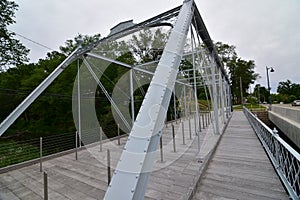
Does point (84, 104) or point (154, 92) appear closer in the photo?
point (154, 92)

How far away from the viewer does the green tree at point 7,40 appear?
271 inches

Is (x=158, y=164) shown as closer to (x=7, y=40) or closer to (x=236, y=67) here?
(x=7, y=40)

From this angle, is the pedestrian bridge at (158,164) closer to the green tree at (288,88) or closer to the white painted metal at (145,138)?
the white painted metal at (145,138)

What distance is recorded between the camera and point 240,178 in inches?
93.7


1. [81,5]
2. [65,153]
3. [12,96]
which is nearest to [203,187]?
[65,153]

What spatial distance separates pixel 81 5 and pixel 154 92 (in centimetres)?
607

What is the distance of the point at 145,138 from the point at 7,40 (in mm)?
9119

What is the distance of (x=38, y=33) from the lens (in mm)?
7262

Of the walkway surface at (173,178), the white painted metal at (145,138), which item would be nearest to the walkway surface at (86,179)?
the walkway surface at (173,178)

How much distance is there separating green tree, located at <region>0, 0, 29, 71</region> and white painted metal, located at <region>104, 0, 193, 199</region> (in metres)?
8.60

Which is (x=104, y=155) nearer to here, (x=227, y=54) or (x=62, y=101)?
(x=62, y=101)

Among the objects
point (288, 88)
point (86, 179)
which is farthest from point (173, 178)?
point (288, 88)

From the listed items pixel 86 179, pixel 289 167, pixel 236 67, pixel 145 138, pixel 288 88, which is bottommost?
pixel 86 179

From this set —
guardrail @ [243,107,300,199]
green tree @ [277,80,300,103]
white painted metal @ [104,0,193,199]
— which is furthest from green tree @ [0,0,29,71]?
green tree @ [277,80,300,103]
